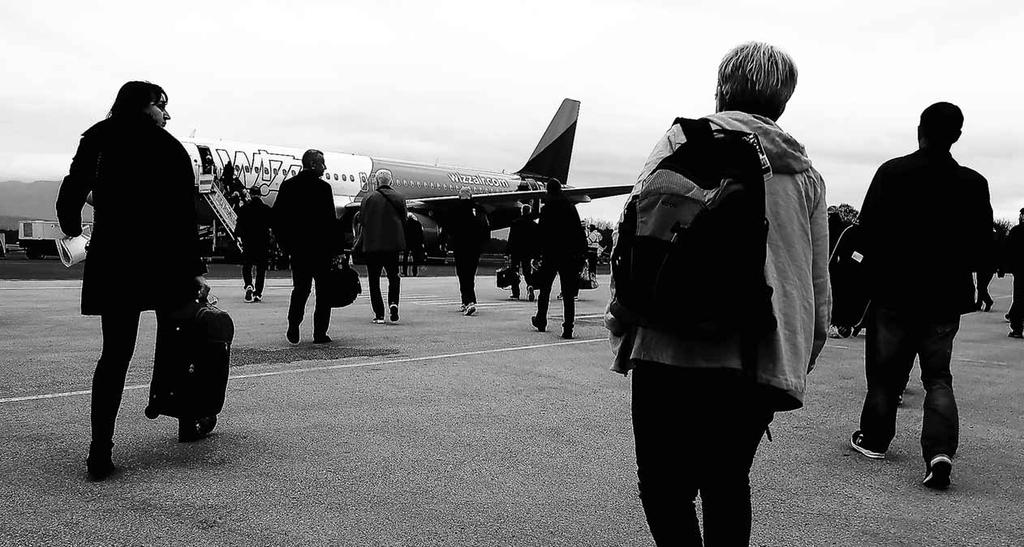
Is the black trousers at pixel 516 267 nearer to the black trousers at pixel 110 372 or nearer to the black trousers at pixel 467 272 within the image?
the black trousers at pixel 467 272

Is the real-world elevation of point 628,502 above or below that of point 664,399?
below

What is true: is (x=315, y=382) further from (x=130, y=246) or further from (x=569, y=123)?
(x=569, y=123)

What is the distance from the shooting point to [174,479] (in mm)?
3555

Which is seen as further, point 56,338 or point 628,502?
point 56,338

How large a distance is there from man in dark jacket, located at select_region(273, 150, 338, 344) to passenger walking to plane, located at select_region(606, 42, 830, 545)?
5919 millimetres

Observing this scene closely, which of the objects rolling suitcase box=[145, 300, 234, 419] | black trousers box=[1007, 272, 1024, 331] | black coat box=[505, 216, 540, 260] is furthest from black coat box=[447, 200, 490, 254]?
rolling suitcase box=[145, 300, 234, 419]

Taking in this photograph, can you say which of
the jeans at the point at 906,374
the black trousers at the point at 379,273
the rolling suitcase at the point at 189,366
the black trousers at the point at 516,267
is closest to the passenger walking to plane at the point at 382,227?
the black trousers at the point at 379,273

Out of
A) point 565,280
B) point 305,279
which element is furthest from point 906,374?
point 305,279

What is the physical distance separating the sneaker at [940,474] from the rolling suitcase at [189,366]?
3382mm

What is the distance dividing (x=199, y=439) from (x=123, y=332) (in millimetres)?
835

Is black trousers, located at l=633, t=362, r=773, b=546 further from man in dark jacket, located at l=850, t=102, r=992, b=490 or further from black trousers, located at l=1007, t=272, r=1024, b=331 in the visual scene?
black trousers, located at l=1007, t=272, r=1024, b=331

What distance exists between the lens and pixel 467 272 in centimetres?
1152

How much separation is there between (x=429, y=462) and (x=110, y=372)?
4.78ft

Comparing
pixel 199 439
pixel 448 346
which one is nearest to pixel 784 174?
pixel 199 439
